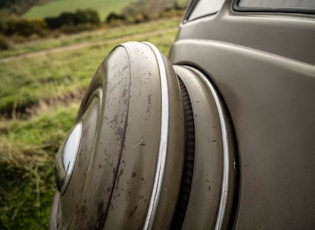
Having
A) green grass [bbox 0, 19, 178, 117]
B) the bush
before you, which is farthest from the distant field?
green grass [bbox 0, 19, 178, 117]

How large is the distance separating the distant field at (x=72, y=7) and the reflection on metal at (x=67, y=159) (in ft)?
80.9

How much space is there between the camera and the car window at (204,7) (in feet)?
5.04

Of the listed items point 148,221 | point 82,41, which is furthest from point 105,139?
point 82,41

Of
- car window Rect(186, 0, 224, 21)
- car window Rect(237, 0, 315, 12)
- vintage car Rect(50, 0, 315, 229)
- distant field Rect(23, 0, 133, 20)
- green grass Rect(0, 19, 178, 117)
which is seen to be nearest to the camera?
vintage car Rect(50, 0, 315, 229)

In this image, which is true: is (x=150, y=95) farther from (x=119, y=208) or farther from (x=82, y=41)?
(x=82, y=41)

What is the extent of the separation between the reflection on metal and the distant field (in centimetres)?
2465

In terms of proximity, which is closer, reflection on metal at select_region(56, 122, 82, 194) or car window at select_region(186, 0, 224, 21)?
reflection on metal at select_region(56, 122, 82, 194)

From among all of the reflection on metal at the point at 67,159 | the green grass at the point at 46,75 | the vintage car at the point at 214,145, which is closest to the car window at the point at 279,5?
the vintage car at the point at 214,145

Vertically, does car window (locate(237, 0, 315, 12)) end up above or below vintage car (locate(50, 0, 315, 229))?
above

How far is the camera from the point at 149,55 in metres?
1.00

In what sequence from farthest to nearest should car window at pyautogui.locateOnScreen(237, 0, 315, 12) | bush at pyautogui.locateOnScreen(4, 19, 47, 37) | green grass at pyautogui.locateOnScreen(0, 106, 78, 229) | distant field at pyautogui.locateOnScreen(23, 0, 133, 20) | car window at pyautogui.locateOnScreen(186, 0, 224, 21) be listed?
1. distant field at pyautogui.locateOnScreen(23, 0, 133, 20)
2. bush at pyautogui.locateOnScreen(4, 19, 47, 37)
3. green grass at pyautogui.locateOnScreen(0, 106, 78, 229)
4. car window at pyautogui.locateOnScreen(186, 0, 224, 21)
5. car window at pyautogui.locateOnScreen(237, 0, 315, 12)

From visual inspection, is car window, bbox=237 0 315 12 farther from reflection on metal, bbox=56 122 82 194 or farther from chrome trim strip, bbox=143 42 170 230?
reflection on metal, bbox=56 122 82 194

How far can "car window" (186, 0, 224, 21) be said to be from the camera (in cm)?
154

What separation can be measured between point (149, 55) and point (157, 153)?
434mm
